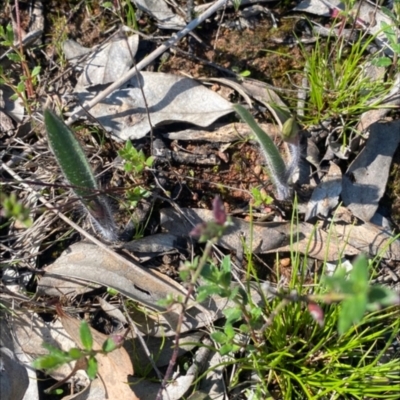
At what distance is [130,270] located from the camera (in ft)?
7.26

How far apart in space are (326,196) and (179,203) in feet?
1.95

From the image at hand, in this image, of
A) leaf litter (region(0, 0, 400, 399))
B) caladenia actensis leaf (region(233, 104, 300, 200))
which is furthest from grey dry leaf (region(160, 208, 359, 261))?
caladenia actensis leaf (region(233, 104, 300, 200))

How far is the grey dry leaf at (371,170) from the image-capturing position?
2342 millimetres

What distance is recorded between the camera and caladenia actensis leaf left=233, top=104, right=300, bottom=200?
1940 mm

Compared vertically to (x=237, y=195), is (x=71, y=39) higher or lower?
higher

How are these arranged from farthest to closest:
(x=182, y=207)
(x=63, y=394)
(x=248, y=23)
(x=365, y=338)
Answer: (x=248, y=23)
(x=182, y=207)
(x=63, y=394)
(x=365, y=338)

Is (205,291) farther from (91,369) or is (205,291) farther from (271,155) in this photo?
(271,155)

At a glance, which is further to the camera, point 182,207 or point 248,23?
point 248,23

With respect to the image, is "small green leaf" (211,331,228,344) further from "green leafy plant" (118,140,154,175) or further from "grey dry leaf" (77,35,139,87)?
"grey dry leaf" (77,35,139,87)

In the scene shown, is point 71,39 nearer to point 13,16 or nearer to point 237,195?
point 13,16

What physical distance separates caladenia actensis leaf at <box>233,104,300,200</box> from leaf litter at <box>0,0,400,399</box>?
0.14 meters

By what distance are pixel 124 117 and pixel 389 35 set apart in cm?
111

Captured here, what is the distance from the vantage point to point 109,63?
2578mm

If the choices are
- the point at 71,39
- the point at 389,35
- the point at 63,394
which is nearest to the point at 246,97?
the point at 389,35
